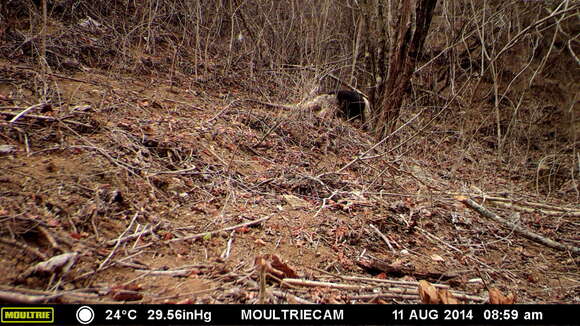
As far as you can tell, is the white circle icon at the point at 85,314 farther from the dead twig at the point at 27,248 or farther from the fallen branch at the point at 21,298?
the dead twig at the point at 27,248

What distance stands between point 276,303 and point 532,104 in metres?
6.12

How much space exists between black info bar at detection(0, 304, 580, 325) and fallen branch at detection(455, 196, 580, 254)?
90cm

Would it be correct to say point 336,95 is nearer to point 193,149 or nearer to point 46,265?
point 193,149

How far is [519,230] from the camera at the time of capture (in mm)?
1996

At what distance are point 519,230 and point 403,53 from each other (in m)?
2.29

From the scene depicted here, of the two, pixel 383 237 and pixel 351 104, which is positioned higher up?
pixel 351 104

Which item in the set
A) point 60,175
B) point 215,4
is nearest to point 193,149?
point 60,175

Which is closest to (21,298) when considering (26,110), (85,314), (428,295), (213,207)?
(85,314)

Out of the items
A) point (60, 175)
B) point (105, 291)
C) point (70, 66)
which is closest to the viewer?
point (105, 291)

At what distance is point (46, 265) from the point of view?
1029mm

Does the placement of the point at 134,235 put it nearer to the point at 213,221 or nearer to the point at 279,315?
the point at 213,221

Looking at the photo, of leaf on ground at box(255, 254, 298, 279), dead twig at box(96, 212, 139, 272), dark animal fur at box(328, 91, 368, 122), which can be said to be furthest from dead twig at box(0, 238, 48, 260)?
dark animal fur at box(328, 91, 368, 122)

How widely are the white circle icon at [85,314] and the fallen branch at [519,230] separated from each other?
2.18 m

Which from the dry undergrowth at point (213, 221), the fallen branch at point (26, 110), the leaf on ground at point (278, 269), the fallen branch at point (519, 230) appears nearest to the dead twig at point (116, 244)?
the dry undergrowth at point (213, 221)
